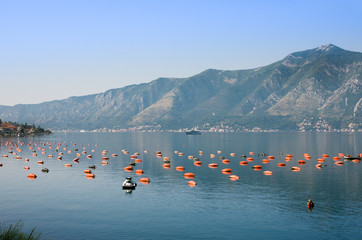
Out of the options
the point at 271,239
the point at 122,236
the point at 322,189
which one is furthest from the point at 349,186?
the point at 122,236

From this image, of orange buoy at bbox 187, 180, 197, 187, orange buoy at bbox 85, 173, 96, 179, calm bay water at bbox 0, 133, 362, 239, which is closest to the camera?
calm bay water at bbox 0, 133, 362, 239

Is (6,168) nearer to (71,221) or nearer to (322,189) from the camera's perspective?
(71,221)

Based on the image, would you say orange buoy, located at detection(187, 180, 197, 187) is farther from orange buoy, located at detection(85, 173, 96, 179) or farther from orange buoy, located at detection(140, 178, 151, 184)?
orange buoy, located at detection(85, 173, 96, 179)

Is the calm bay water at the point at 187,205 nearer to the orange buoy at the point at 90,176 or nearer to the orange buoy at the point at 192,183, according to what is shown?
the orange buoy at the point at 192,183

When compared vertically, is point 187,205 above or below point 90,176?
below

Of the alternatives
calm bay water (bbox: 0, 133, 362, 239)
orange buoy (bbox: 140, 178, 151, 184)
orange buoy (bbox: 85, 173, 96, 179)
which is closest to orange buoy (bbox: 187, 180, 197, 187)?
calm bay water (bbox: 0, 133, 362, 239)

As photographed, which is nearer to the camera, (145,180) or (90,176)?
(145,180)

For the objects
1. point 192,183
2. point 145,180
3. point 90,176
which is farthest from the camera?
point 90,176

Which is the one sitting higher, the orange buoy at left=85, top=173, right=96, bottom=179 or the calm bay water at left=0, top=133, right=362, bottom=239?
the orange buoy at left=85, top=173, right=96, bottom=179

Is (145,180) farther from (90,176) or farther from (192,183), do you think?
(90,176)

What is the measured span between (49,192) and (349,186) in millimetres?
86359

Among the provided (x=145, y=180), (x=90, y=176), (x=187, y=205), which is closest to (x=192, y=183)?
(x=145, y=180)

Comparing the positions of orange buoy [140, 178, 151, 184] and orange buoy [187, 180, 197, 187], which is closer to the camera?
orange buoy [187, 180, 197, 187]

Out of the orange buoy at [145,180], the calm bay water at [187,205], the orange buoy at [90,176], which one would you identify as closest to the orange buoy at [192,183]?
the calm bay water at [187,205]
